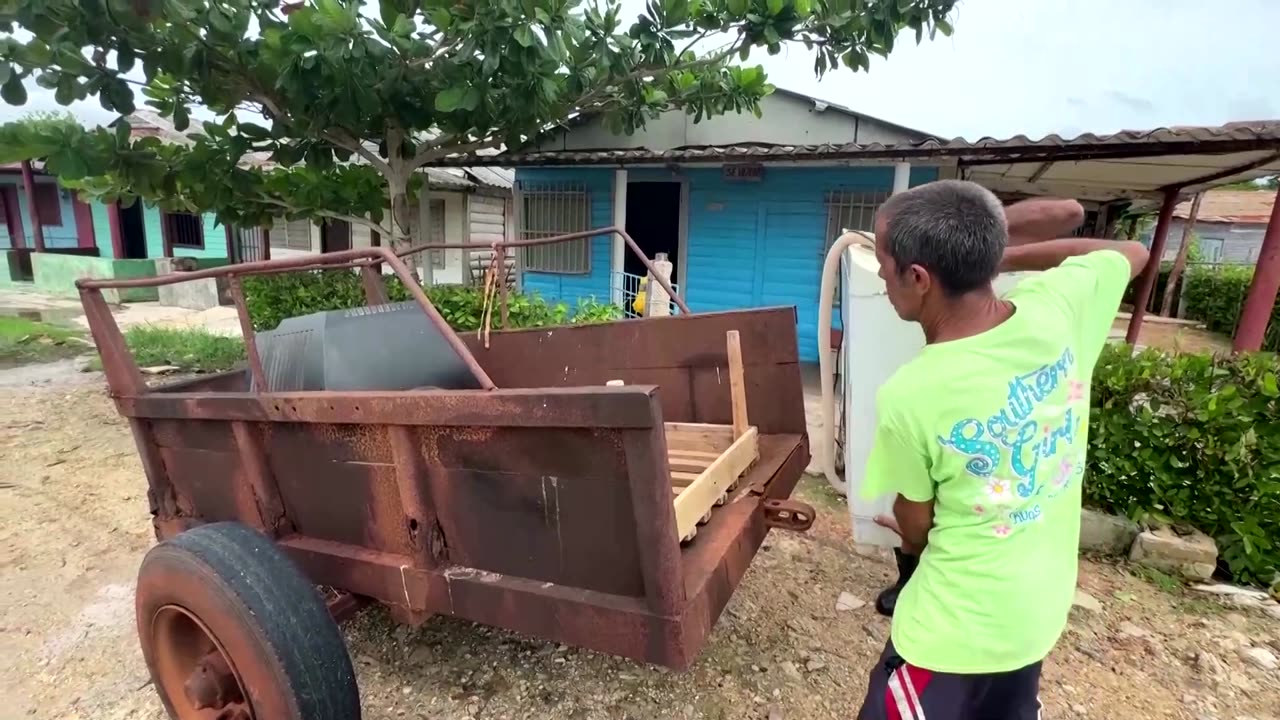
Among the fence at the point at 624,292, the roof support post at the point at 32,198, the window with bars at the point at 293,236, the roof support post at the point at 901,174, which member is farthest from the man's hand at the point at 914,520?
the roof support post at the point at 32,198

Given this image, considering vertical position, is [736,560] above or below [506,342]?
below

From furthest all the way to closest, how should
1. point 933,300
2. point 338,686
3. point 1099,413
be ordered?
1. point 1099,413
2. point 338,686
3. point 933,300

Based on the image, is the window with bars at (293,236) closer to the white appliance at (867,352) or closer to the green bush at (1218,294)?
the white appliance at (867,352)

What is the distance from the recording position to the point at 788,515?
2.16 meters

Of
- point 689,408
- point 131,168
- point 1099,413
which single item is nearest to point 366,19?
point 131,168

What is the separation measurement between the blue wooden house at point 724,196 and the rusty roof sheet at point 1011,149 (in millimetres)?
57

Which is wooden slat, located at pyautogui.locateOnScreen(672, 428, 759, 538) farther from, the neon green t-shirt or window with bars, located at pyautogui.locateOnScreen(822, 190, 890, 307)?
window with bars, located at pyautogui.locateOnScreen(822, 190, 890, 307)

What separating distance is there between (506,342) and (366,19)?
332 centimetres

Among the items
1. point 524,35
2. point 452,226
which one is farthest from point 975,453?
point 452,226

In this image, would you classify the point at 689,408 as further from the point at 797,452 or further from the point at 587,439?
the point at 587,439

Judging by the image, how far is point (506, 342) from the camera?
3.23 meters

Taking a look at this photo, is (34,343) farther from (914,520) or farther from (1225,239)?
(1225,239)

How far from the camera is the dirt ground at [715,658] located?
2.40 meters

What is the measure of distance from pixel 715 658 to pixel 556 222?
332 inches
